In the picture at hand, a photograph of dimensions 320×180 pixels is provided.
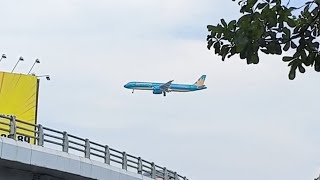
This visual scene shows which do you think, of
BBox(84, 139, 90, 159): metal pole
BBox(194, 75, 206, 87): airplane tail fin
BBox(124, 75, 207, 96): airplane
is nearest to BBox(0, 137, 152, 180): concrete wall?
BBox(84, 139, 90, 159): metal pole

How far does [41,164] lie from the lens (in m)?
25.3

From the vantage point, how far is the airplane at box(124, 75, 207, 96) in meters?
A: 99.2

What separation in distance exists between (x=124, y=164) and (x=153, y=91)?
216 ft

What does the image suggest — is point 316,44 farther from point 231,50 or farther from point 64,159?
point 64,159

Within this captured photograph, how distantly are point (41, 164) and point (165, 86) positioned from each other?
2934 inches

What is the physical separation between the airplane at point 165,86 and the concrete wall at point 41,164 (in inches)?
2652

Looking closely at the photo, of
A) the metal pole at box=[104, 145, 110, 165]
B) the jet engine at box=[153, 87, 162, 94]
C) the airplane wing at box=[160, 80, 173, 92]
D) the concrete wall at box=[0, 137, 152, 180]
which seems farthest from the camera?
the airplane wing at box=[160, 80, 173, 92]

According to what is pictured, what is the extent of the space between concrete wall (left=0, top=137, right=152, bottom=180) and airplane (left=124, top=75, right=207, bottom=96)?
67368 mm

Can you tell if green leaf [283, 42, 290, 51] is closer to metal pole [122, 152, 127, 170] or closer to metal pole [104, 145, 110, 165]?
metal pole [104, 145, 110, 165]

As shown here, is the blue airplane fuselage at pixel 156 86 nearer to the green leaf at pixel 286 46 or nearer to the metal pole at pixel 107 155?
the metal pole at pixel 107 155

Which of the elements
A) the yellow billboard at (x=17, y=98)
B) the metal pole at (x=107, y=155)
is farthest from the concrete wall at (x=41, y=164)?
the yellow billboard at (x=17, y=98)

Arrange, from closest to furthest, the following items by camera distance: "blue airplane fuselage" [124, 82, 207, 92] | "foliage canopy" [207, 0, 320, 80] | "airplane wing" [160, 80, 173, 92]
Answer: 1. "foliage canopy" [207, 0, 320, 80]
2. "airplane wing" [160, 80, 173, 92]
3. "blue airplane fuselage" [124, 82, 207, 92]

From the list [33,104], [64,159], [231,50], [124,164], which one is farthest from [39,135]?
[33,104]

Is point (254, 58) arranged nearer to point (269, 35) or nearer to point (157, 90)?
point (269, 35)
